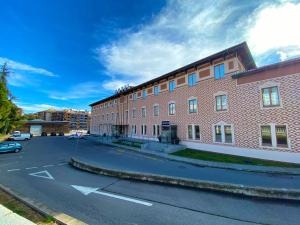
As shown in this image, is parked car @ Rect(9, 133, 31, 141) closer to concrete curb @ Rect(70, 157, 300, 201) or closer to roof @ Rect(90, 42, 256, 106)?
roof @ Rect(90, 42, 256, 106)

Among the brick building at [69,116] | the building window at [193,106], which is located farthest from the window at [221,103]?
the brick building at [69,116]

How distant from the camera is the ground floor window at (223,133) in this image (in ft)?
61.1

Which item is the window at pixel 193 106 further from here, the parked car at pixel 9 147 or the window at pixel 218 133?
the parked car at pixel 9 147

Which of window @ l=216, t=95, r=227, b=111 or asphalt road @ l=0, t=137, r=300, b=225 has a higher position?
window @ l=216, t=95, r=227, b=111

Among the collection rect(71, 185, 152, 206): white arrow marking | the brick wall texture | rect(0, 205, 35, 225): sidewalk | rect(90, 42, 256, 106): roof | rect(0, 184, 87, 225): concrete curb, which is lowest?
rect(71, 185, 152, 206): white arrow marking

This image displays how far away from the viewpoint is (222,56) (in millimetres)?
19391

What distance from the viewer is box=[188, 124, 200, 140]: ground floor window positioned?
2205 centimetres

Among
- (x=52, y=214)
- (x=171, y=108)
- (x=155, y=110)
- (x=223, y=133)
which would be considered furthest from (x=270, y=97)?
(x=52, y=214)

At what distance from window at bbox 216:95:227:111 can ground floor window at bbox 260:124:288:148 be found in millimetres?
4460

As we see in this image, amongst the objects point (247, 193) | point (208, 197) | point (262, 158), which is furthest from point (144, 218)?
point (262, 158)

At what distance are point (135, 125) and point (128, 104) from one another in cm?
594

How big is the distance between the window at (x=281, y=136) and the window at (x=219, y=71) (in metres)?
8.06

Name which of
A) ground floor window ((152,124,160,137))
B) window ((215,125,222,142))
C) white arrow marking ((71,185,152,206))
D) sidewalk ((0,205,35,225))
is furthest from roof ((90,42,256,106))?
sidewalk ((0,205,35,225))

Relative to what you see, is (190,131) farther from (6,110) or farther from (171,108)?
(6,110)
